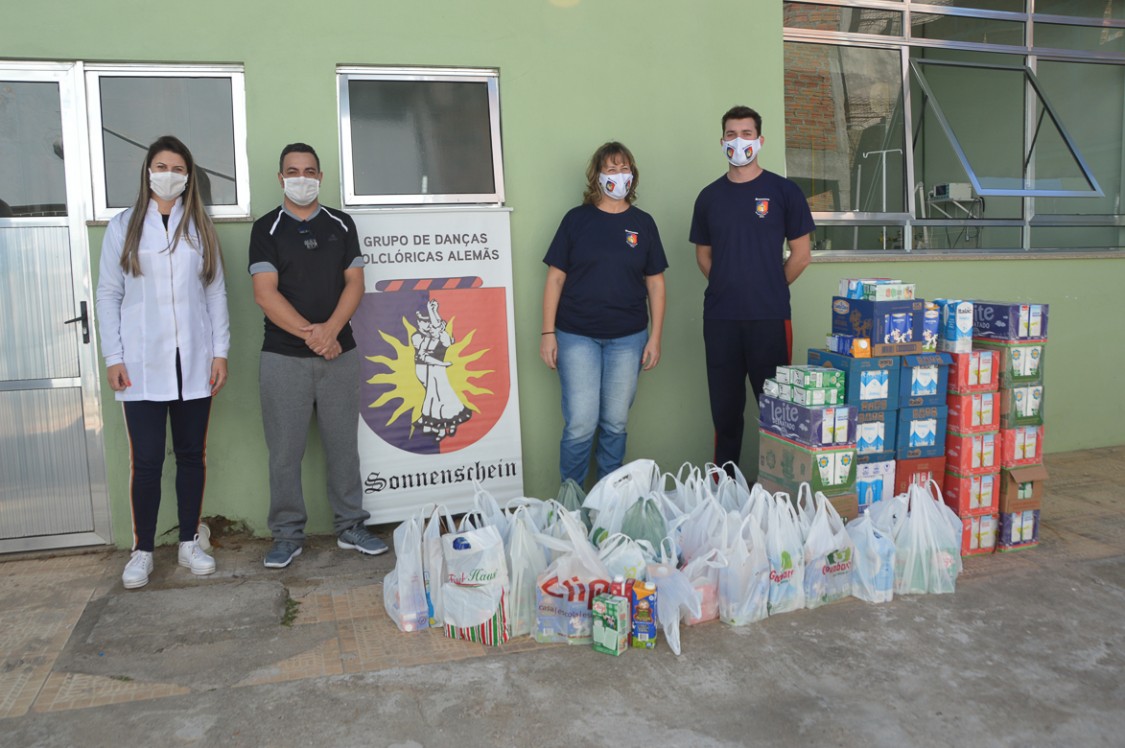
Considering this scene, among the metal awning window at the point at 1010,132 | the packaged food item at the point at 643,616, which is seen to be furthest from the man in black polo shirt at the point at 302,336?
the metal awning window at the point at 1010,132

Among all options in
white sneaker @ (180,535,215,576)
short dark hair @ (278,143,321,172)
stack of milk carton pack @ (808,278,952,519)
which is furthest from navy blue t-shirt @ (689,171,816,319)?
white sneaker @ (180,535,215,576)

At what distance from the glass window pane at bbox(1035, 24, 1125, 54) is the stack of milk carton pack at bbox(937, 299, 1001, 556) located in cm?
355

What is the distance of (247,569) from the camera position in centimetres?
409

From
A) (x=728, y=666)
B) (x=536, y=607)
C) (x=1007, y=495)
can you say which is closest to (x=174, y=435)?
(x=536, y=607)

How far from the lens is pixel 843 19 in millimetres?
5797

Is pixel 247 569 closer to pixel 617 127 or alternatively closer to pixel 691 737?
pixel 691 737

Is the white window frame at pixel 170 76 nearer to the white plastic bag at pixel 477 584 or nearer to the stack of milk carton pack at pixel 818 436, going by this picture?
the white plastic bag at pixel 477 584

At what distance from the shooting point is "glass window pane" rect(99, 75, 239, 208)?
4227 mm

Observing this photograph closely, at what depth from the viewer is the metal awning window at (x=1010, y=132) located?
6.18 m

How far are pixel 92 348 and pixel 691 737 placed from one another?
3.30m

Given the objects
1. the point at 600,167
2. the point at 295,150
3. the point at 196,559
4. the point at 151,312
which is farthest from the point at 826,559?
the point at 151,312

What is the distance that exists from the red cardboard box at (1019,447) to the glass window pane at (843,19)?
2.96 metres

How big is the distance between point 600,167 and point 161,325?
2.15m

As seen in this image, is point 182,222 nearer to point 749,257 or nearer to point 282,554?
point 282,554
